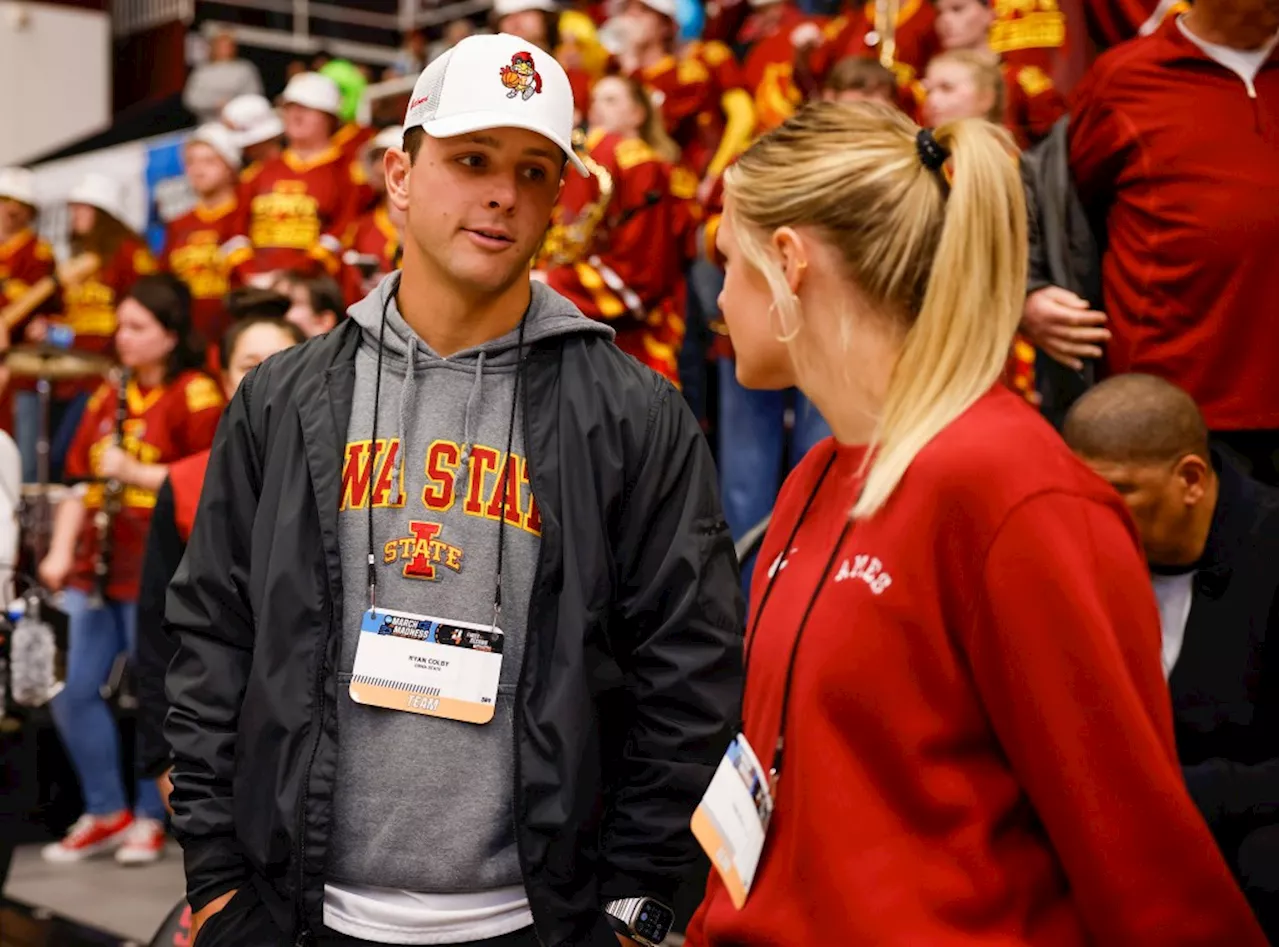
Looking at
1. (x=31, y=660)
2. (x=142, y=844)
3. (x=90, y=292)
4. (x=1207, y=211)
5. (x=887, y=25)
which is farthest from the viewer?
(x=90, y=292)

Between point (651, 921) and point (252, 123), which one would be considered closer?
point (651, 921)

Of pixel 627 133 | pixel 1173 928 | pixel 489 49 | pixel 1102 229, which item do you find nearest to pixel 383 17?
pixel 627 133

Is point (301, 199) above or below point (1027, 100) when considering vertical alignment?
below

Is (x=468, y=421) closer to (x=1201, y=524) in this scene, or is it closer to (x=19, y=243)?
(x=1201, y=524)

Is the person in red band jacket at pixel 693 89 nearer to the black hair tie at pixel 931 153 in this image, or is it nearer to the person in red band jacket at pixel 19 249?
the person in red band jacket at pixel 19 249

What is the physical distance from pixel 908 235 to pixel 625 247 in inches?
175

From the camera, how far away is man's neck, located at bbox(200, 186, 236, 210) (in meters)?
8.80

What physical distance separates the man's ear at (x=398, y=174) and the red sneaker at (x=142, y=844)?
4244 mm

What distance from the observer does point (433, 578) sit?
79.4 inches

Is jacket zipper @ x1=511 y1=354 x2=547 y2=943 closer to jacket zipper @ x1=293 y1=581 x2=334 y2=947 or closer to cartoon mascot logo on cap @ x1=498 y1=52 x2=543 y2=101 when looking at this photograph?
jacket zipper @ x1=293 y1=581 x2=334 y2=947

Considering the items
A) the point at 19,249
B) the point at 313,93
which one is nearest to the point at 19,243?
the point at 19,249

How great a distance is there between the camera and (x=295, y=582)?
198 centimetres

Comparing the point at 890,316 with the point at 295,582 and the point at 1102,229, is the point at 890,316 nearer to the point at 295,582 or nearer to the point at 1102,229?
the point at 295,582

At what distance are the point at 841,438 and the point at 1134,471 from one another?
4.11ft
